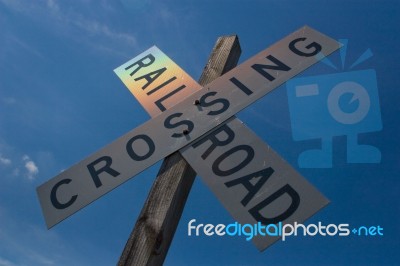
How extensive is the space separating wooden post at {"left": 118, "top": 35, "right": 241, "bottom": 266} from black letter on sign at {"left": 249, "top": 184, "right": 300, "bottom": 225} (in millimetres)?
346

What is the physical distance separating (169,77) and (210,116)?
1.56ft

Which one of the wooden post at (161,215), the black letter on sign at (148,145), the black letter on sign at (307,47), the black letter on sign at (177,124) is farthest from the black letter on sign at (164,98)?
the black letter on sign at (307,47)

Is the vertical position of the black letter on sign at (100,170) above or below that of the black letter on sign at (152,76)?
below

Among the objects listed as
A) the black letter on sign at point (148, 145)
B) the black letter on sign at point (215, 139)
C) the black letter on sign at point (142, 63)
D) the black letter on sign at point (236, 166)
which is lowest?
the black letter on sign at point (236, 166)

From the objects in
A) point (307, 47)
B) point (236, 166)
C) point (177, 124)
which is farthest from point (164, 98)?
point (307, 47)

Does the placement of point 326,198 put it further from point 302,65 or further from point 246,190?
point 302,65

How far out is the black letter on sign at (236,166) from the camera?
1574 millimetres

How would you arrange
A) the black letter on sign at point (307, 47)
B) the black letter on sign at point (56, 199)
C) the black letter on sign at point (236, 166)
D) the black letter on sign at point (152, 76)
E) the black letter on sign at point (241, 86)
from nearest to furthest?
the black letter on sign at point (236, 166), the black letter on sign at point (56, 199), the black letter on sign at point (241, 86), the black letter on sign at point (307, 47), the black letter on sign at point (152, 76)

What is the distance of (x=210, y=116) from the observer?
1.82 m

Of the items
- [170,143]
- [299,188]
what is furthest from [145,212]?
[299,188]

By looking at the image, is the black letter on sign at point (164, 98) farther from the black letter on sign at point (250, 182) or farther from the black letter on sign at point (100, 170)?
the black letter on sign at point (250, 182)

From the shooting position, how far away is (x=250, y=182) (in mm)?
1523

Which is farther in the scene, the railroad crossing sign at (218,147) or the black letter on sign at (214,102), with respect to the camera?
the black letter on sign at (214,102)

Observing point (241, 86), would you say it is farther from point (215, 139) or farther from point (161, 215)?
point (161, 215)
